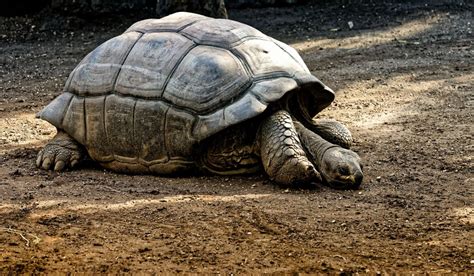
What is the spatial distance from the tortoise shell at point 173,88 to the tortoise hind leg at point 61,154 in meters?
0.07

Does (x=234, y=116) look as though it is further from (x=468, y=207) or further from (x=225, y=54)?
(x=468, y=207)

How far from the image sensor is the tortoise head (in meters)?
4.92

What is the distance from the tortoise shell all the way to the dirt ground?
275 mm

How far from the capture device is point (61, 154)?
5.62m

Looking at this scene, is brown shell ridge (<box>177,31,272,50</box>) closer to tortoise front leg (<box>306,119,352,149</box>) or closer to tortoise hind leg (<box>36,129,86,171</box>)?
tortoise front leg (<box>306,119,352,149</box>)

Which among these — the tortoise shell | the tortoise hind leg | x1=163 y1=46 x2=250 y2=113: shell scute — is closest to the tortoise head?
the tortoise shell

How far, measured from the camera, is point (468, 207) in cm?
457

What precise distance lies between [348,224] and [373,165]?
1.22 meters

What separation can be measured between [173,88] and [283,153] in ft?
2.79

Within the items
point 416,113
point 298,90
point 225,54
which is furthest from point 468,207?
point 416,113

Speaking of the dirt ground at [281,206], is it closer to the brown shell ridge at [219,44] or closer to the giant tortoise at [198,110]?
the giant tortoise at [198,110]

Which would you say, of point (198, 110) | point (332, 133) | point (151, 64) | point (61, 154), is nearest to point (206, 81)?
point (198, 110)

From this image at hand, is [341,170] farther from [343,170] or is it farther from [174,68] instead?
[174,68]

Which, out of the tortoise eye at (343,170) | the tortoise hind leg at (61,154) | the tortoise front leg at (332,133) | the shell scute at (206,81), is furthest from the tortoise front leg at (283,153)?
the tortoise hind leg at (61,154)
